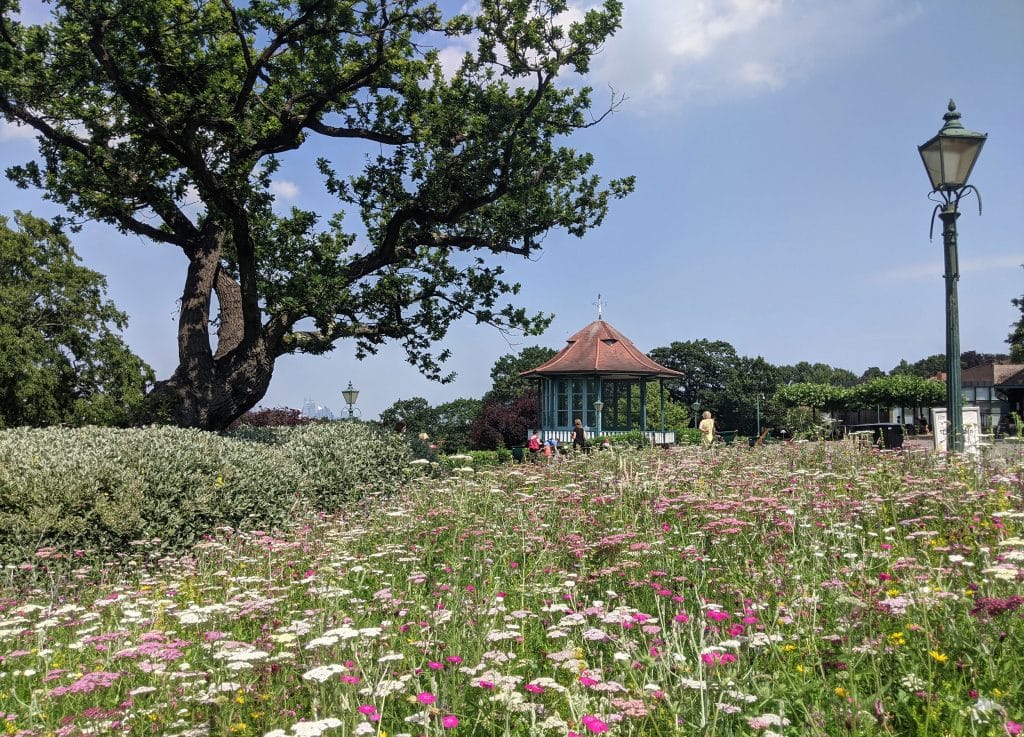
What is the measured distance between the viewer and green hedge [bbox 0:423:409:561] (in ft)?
26.7

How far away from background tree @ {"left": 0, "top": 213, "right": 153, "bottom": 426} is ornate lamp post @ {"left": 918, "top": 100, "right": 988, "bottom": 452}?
57.7 ft

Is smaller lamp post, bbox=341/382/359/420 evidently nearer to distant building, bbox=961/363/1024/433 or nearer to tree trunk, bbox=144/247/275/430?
tree trunk, bbox=144/247/275/430

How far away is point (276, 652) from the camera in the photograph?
409 centimetres

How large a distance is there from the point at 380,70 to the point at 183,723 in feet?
40.8

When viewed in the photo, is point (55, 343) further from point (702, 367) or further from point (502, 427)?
point (702, 367)

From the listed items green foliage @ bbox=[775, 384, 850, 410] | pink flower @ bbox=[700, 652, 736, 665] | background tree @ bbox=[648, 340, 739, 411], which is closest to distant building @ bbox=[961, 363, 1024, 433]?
green foliage @ bbox=[775, 384, 850, 410]

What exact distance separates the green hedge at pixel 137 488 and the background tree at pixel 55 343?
8.90 meters

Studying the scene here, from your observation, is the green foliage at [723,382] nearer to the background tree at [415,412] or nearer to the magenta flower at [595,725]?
the background tree at [415,412]

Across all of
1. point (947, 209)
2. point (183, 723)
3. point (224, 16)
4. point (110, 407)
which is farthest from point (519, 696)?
point (110, 407)

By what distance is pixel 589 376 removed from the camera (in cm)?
2973

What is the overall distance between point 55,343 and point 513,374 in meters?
36.6

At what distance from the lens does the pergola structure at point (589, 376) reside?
1156 inches

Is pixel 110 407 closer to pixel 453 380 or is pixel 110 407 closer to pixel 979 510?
pixel 453 380

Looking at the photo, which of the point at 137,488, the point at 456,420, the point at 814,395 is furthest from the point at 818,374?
the point at 137,488
